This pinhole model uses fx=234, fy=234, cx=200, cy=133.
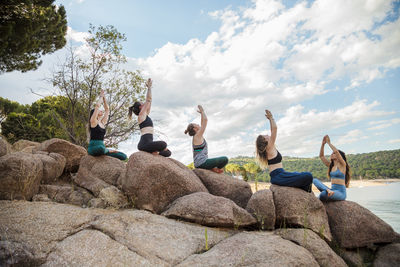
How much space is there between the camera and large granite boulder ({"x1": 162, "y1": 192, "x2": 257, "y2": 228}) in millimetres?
5426

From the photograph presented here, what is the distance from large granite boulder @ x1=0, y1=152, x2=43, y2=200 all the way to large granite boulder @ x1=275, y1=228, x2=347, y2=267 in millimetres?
6497

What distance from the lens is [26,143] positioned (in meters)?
12.9

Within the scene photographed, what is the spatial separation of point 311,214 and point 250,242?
238 cm

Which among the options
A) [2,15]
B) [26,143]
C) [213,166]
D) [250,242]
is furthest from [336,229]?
[2,15]

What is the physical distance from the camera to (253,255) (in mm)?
3953

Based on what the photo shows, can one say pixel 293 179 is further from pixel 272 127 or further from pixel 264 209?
pixel 272 127

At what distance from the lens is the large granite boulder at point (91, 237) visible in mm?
3760

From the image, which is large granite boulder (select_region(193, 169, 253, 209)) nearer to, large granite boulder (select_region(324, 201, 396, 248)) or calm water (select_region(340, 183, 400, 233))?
large granite boulder (select_region(324, 201, 396, 248))

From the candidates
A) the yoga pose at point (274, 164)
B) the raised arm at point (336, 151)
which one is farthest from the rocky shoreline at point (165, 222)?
the raised arm at point (336, 151)

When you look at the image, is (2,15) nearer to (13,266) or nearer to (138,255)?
(13,266)

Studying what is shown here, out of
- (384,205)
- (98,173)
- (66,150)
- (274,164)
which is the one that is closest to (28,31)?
(66,150)

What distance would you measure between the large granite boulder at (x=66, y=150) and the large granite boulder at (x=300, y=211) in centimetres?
773

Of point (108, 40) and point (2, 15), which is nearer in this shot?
point (2, 15)

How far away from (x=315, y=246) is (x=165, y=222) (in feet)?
10.4
